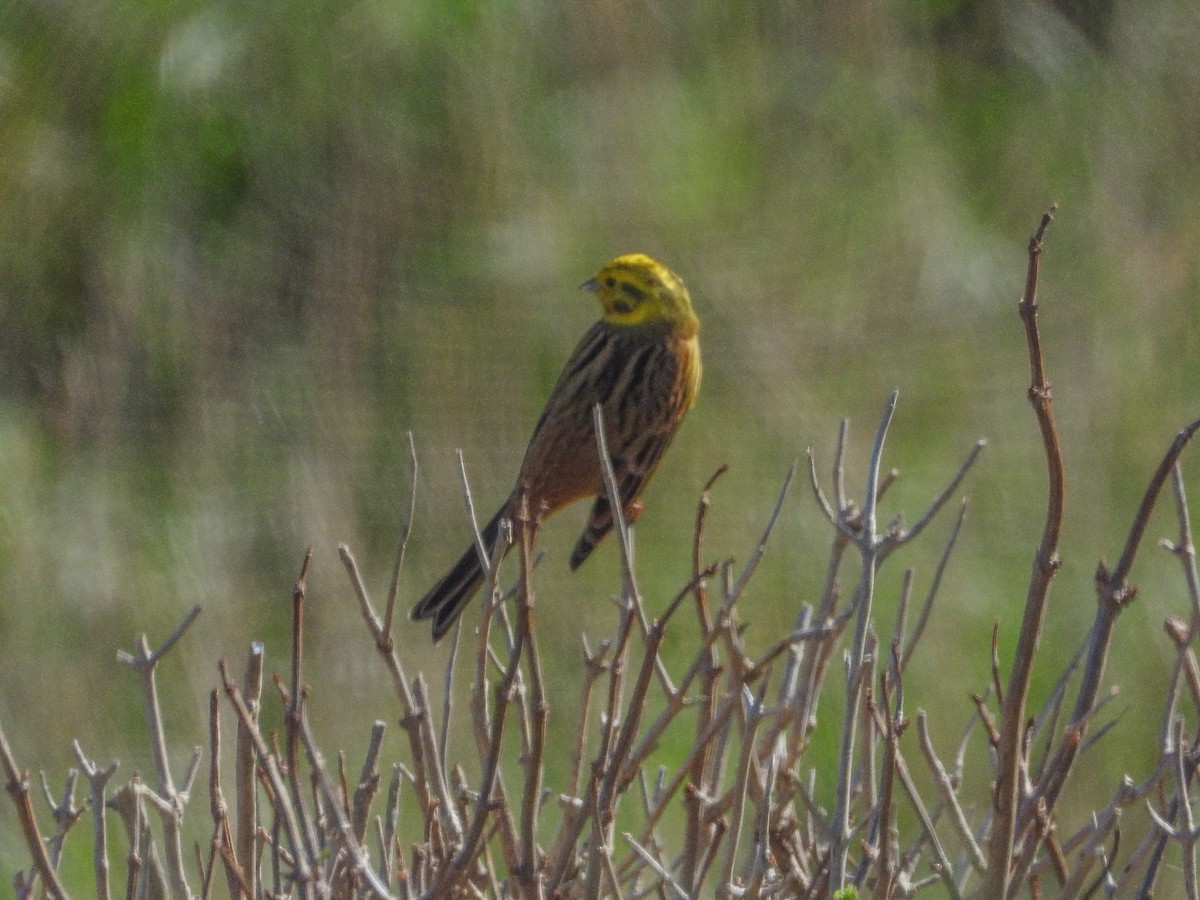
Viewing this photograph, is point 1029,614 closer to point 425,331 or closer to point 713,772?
point 713,772

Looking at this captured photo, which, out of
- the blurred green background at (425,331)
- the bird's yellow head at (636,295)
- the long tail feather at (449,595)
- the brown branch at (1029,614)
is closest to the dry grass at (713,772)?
the brown branch at (1029,614)

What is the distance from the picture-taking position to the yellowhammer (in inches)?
125

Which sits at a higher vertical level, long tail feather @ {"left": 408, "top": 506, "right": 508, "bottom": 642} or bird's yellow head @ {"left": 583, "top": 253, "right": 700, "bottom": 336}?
bird's yellow head @ {"left": 583, "top": 253, "right": 700, "bottom": 336}

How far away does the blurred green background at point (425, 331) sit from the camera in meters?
5.06

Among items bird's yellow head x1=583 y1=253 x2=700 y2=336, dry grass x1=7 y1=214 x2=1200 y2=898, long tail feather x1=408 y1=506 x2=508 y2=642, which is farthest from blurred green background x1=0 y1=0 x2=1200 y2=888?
dry grass x1=7 y1=214 x2=1200 y2=898

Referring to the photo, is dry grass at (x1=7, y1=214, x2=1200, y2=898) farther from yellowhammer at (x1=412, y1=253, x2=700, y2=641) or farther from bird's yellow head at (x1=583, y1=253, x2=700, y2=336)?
bird's yellow head at (x1=583, y1=253, x2=700, y2=336)

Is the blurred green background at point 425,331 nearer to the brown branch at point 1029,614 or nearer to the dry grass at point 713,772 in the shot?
the dry grass at point 713,772

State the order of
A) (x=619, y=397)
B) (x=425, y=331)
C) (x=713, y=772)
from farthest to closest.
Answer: (x=425, y=331) < (x=619, y=397) < (x=713, y=772)

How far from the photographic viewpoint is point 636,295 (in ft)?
11.3

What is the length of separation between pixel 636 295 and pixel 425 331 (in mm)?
1834

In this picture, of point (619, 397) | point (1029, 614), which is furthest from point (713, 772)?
point (619, 397)

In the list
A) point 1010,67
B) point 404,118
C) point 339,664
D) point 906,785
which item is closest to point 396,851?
point 906,785

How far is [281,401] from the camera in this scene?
17.1ft

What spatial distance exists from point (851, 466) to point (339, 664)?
4.68 feet
